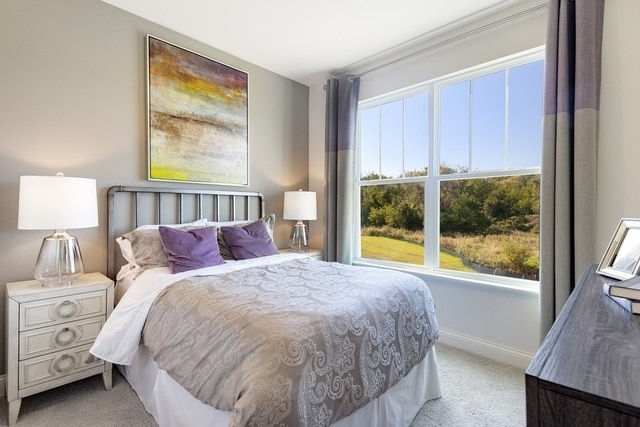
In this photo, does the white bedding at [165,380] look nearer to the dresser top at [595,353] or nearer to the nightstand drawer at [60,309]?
the nightstand drawer at [60,309]

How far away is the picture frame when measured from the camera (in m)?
0.98

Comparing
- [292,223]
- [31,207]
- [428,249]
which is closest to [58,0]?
[31,207]

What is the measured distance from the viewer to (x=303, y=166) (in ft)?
12.8

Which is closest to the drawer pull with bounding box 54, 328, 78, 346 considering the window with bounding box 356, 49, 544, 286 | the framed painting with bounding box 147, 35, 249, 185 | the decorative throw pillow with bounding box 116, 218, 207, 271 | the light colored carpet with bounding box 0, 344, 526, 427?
the light colored carpet with bounding box 0, 344, 526, 427

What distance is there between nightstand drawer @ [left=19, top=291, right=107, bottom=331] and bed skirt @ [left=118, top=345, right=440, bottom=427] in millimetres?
419

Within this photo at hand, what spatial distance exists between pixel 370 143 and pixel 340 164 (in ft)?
1.46

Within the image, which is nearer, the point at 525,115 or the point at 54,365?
the point at 54,365

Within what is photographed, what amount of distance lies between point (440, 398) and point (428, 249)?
52.6 inches

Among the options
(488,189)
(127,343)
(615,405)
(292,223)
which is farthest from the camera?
(292,223)

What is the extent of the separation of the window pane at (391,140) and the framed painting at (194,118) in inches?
58.4

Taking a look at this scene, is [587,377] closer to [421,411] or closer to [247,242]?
[421,411]

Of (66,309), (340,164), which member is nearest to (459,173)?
(340,164)

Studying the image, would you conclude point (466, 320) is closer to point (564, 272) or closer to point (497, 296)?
point (497, 296)

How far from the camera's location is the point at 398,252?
127 inches
